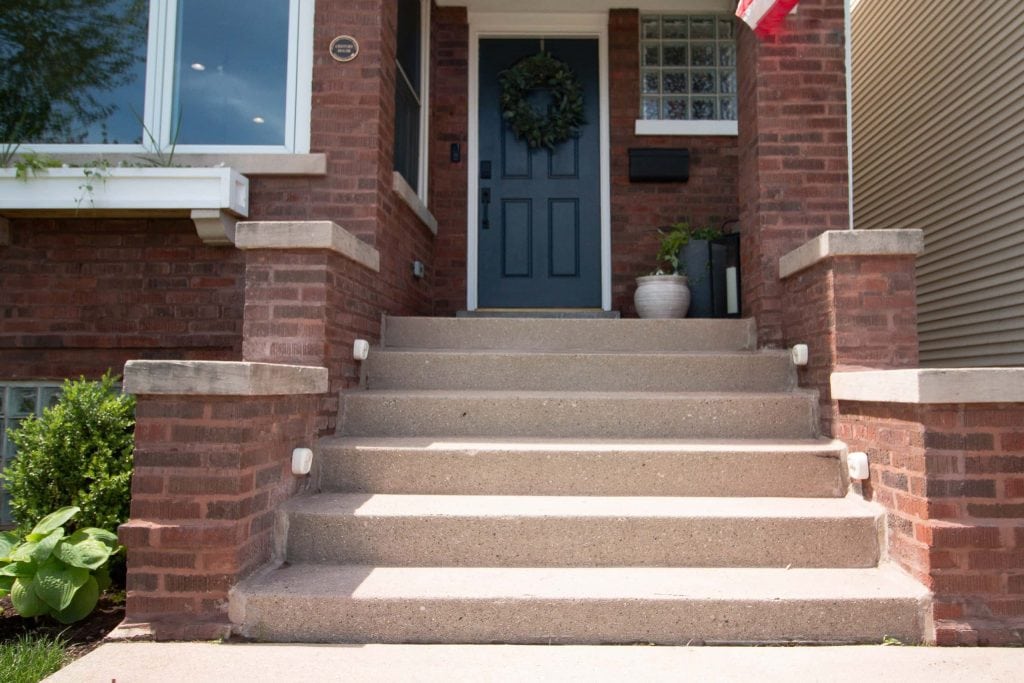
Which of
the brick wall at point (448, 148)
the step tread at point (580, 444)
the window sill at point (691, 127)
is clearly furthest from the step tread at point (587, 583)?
the window sill at point (691, 127)

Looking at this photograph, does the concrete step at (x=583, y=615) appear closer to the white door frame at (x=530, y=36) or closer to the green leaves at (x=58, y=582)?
the green leaves at (x=58, y=582)

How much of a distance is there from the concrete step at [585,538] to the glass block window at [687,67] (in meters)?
3.77

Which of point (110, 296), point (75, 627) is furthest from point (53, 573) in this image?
point (110, 296)

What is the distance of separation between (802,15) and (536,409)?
254 centimetres

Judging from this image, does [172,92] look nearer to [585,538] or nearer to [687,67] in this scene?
[585,538]

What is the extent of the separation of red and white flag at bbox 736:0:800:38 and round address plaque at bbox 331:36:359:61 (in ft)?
6.71

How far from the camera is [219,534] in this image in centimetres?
224

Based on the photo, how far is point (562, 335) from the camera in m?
3.86

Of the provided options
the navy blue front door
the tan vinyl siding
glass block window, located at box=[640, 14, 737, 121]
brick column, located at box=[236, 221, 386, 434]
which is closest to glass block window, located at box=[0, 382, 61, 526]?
brick column, located at box=[236, 221, 386, 434]

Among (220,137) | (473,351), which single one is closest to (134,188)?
(220,137)

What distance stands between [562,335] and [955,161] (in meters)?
3.73

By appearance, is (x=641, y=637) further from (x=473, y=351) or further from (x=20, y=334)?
(x=20, y=334)

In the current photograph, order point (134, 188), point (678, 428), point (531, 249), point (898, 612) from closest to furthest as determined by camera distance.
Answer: point (898, 612)
point (678, 428)
point (134, 188)
point (531, 249)

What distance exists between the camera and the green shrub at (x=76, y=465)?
2689 millimetres
